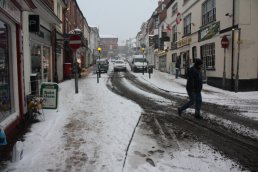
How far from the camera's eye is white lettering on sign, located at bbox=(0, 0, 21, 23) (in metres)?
6.23

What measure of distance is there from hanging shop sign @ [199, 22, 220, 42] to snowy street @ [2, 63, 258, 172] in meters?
8.43

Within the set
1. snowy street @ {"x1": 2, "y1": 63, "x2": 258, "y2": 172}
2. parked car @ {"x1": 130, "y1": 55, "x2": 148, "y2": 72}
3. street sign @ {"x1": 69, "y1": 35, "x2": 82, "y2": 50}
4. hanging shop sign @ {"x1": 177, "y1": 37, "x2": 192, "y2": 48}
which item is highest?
hanging shop sign @ {"x1": 177, "y1": 37, "x2": 192, "y2": 48}

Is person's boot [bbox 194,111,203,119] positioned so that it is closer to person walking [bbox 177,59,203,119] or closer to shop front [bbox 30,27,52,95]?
person walking [bbox 177,59,203,119]

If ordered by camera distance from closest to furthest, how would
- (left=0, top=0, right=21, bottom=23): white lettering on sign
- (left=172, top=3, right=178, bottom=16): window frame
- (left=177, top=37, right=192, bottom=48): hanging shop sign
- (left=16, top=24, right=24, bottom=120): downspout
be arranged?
(left=0, top=0, right=21, bottom=23): white lettering on sign < (left=16, top=24, right=24, bottom=120): downspout < (left=177, top=37, right=192, bottom=48): hanging shop sign < (left=172, top=3, right=178, bottom=16): window frame

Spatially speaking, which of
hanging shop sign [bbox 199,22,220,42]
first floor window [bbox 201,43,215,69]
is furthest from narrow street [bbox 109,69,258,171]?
first floor window [bbox 201,43,215,69]

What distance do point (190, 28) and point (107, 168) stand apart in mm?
21008

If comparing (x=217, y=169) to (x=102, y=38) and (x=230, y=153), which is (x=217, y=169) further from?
(x=102, y=38)

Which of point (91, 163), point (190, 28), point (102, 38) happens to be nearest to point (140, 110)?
point (91, 163)

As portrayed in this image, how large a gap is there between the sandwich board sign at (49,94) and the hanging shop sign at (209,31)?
12.2m

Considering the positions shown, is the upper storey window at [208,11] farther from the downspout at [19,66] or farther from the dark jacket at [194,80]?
the downspout at [19,66]

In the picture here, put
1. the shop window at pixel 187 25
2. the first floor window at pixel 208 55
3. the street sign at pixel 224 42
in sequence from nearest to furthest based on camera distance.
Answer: the street sign at pixel 224 42 → the first floor window at pixel 208 55 → the shop window at pixel 187 25

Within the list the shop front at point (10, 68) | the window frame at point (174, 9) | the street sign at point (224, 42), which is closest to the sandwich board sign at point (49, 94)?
the shop front at point (10, 68)

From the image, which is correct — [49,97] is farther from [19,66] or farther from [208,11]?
[208,11]

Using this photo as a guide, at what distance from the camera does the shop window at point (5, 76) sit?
6676 millimetres
